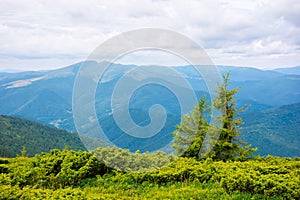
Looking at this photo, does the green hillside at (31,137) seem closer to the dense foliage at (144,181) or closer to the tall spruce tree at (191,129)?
the tall spruce tree at (191,129)

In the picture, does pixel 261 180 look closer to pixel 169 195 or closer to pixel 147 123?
pixel 169 195

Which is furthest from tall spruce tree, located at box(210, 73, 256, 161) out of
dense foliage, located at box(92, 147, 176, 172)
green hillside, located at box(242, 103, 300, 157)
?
green hillside, located at box(242, 103, 300, 157)

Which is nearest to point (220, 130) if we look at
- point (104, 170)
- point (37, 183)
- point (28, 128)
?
point (104, 170)

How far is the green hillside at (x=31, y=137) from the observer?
113 meters

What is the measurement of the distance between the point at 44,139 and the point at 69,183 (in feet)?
390

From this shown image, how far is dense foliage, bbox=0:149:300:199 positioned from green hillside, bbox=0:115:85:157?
10497 cm

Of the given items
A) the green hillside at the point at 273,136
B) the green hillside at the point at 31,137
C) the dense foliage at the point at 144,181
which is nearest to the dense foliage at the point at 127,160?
the dense foliage at the point at 144,181

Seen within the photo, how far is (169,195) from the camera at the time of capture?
290 inches

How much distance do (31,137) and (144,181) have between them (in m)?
122

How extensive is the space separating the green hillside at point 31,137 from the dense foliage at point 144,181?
105 metres

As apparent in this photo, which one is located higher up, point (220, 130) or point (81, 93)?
point (81, 93)

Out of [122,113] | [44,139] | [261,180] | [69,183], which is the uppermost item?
[122,113]

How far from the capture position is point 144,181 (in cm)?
914

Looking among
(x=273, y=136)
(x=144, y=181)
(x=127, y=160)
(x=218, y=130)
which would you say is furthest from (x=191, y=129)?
(x=273, y=136)
